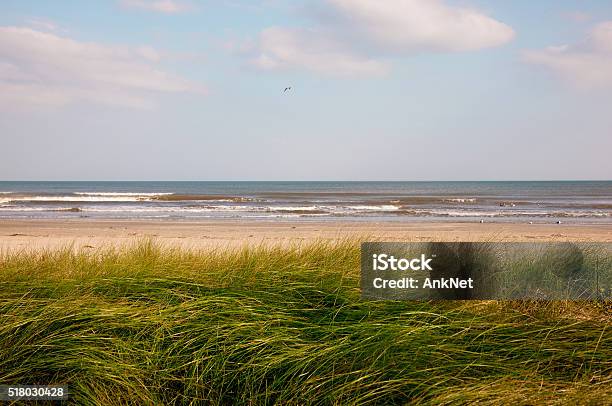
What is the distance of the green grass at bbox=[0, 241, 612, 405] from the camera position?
274 cm

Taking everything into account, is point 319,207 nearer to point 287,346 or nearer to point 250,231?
point 250,231

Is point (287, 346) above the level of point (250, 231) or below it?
above

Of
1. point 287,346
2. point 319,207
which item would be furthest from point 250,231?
point 319,207

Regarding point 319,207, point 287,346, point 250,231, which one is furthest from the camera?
point 319,207

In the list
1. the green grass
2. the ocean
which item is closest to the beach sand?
the ocean

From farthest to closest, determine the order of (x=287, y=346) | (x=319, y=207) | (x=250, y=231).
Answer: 1. (x=319, y=207)
2. (x=250, y=231)
3. (x=287, y=346)

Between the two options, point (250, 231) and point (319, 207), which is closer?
point (250, 231)

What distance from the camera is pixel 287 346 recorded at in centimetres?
292

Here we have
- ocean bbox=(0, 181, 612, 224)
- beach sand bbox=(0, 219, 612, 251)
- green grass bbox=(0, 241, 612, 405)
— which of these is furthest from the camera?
ocean bbox=(0, 181, 612, 224)

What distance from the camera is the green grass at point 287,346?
2.74 m

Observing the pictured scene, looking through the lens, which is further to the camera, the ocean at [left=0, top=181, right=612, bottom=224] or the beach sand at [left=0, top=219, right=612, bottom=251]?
the ocean at [left=0, top=181, right=612, bottom=224]

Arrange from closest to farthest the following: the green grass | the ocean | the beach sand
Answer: the green grass
the beach sand
the ocean

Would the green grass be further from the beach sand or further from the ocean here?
the ocean

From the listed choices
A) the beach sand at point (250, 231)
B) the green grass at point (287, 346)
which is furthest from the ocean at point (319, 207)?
the green grass at point (287, 346)
